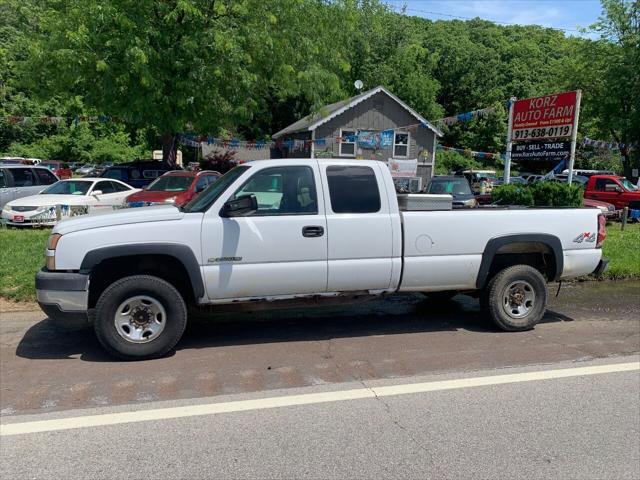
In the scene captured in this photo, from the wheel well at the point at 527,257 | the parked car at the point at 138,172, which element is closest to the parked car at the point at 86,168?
the parked car at the point at 138,172

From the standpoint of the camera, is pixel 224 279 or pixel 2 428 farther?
pixel 224 279

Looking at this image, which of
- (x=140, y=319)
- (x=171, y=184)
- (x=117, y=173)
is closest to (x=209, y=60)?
(x=171, y=184)

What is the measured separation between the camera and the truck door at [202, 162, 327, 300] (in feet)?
16.9

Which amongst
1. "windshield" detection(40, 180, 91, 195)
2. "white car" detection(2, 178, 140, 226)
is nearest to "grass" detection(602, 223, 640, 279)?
"white car" detection(2, 178, 140, 226)

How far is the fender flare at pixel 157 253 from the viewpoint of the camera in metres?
4.91

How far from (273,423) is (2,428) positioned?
6.15 ft

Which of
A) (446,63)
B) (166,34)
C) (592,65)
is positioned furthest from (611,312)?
(446,63)

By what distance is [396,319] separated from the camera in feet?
22.1

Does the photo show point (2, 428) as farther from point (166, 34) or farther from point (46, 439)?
point (166, 34)

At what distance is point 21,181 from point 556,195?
14.2 meters

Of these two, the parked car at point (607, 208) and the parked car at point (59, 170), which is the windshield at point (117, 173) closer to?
the parked car at point (59, 170)

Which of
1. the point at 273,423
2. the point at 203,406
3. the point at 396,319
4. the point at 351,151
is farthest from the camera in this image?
the point at 351,151

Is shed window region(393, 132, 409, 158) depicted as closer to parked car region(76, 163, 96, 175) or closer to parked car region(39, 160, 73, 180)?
parked car region(39, 160, 73, 180)

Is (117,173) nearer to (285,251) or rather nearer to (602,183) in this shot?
(285,251)
